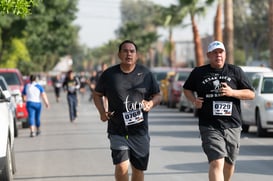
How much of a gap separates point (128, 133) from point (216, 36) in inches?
1175

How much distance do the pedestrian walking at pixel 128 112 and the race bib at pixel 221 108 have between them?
738 mm

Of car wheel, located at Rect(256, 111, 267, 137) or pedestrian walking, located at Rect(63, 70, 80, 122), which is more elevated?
pedestrian walking, located at Rect(63, 70, 80, 122)

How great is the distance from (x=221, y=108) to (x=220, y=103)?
2.5 inches

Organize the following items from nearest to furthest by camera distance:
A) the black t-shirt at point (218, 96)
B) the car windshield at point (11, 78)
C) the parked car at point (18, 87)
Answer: the black t-shirt at point (218, 96) → the parked car at point (18, 87) → the car windshield at point (11, 78)

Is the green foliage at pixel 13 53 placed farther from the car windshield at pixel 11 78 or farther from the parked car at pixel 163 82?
the car windshield at pixel 11 78

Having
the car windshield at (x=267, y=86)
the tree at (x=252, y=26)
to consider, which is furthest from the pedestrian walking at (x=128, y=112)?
the tree at (x=252, y=26)

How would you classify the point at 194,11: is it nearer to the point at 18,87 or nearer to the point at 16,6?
the point at 18,87

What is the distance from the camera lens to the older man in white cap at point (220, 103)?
8961 millimetres

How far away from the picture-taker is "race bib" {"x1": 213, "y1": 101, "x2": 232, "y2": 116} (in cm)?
897

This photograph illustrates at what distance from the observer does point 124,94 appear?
8711 millimetres

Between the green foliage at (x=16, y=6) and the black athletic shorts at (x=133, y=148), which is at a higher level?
the green foliage at (x=16, y=6)

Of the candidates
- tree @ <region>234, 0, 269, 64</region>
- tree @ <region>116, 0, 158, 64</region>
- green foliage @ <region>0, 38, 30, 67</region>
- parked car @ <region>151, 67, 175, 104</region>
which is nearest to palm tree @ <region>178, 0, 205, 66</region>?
parked car @ <region>151, 67, 175, 104</region>

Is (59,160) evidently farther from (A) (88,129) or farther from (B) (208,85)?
(A) (88,129)

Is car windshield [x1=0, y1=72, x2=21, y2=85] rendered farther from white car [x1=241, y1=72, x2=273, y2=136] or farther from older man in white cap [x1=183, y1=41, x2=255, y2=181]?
older man in white cap [x1=183, y1=41, x2=255, y2=181]
